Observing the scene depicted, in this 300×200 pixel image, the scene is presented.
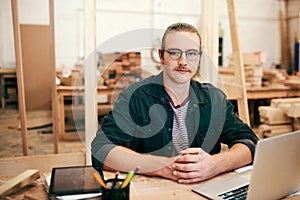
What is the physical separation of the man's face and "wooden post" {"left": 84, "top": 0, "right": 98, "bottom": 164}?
1.78ft

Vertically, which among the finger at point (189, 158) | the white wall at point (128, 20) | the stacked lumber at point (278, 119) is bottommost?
the stacked lumber at point (278, 119)

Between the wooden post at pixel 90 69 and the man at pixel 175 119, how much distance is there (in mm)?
410

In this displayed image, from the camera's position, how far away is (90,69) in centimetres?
188

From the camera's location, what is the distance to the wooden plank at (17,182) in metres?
1.03

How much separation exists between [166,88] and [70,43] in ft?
16.0

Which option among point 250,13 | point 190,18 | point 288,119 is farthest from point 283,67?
point 288,119

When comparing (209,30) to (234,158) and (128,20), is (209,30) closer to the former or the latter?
(234,158)

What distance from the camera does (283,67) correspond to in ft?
22.7

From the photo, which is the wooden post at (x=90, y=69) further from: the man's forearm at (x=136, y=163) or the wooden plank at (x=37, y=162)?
the man's forearm at (x=136, y=163)

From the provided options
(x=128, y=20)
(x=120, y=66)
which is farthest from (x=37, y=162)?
(x=128, y=20)

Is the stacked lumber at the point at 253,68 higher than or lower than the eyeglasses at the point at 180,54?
lower

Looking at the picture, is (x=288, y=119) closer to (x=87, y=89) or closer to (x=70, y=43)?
(x=87, y=89)

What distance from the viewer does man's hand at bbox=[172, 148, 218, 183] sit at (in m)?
1.18

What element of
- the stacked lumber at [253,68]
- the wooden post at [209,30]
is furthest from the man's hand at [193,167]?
the stacked lumber at [253,68]
